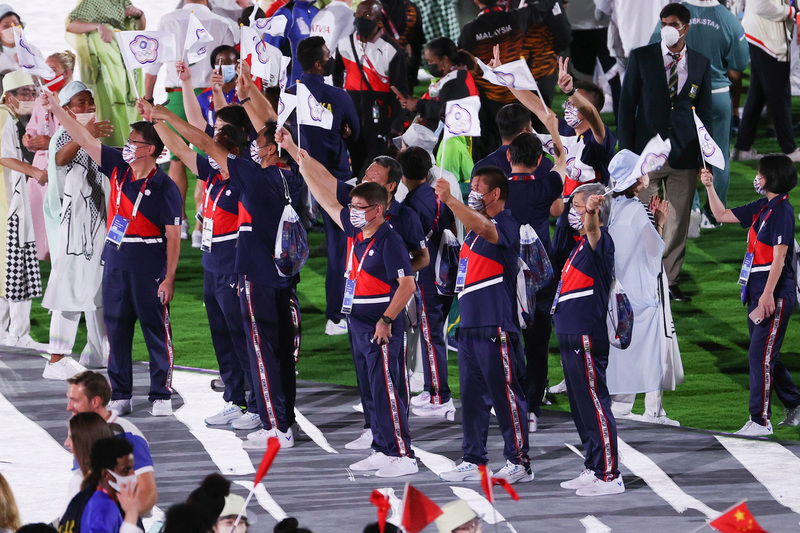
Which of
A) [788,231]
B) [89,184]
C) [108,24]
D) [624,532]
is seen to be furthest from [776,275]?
[108,24]

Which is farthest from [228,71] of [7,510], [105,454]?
[105,454]

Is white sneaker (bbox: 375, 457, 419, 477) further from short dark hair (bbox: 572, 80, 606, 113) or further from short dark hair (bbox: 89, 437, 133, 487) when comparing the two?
short dark hair (bbox: 572, 80, 606, 113)

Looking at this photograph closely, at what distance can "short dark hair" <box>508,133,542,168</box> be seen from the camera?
833cm

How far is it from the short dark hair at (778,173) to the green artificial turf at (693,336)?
1.49 metres

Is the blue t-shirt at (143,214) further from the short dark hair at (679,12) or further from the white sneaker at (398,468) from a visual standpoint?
the short dark hair at (679,12)

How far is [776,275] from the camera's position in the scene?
27.7 ft

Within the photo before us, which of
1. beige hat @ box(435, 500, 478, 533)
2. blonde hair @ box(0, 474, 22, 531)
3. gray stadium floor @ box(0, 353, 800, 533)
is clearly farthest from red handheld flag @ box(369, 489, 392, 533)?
gray stadium floor @ box(0, 353, 800, 533)

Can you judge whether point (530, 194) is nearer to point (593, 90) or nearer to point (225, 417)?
point (593, 90)

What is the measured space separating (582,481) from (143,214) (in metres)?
3.40

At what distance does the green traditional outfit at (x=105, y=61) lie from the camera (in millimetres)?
13234

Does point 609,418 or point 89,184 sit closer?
point 609,418

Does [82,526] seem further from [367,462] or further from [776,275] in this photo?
[776,275]

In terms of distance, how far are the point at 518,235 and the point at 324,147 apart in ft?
11.1

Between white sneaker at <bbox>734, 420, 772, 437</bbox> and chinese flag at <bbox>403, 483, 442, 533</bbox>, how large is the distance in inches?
155
